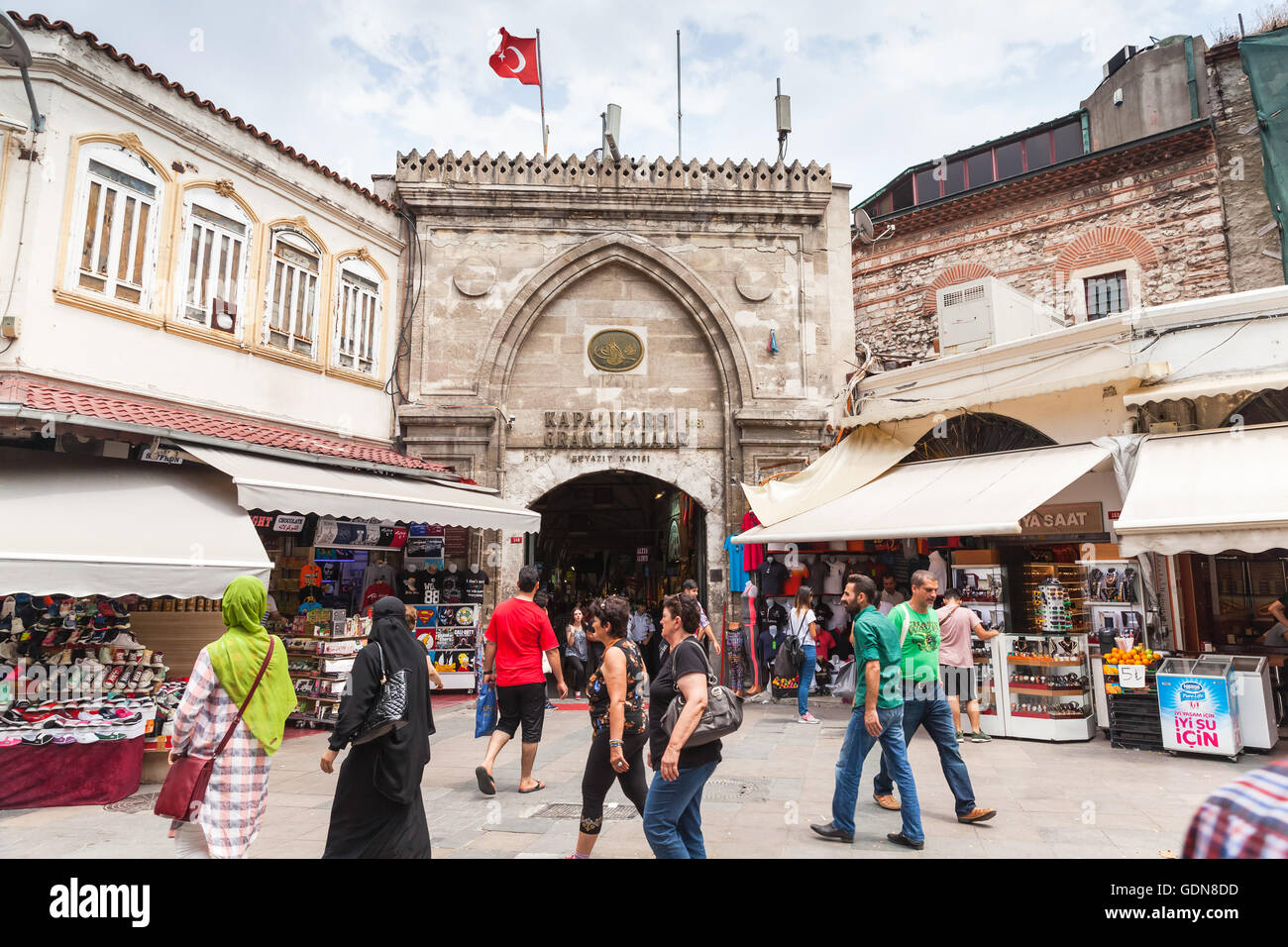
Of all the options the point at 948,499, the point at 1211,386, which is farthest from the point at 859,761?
the point at 1211,386

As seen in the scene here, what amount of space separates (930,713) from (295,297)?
980cm

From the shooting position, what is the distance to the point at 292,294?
1087 centimetres

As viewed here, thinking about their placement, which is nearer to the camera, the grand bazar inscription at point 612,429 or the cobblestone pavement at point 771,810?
the cobblestone pavement at point 771,810

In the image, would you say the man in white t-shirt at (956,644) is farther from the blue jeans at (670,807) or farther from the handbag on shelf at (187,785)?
the handbag on shelf at (187,785)

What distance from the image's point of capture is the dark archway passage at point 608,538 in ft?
55.0

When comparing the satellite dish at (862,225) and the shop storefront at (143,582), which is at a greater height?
the satellite dish at (862,225)

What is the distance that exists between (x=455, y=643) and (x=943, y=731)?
7882 mm

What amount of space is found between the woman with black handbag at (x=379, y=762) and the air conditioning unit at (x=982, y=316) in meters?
10.5

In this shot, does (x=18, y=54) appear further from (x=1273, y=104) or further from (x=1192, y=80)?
(x=1192, y=80)

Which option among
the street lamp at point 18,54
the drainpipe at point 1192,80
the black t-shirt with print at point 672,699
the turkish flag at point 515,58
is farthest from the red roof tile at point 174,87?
the drainpipe at point 1192,80

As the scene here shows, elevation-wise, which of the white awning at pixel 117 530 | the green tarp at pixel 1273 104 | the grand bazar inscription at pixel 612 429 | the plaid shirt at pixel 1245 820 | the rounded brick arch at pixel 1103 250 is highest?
the green tarp at pixel 1273 104

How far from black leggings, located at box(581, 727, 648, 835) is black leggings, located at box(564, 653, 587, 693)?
662cm

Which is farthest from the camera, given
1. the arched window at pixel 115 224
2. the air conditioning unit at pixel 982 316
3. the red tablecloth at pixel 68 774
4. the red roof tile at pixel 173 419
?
the air conditioning unit at pixel 982 316

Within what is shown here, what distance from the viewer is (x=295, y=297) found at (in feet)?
35.8
